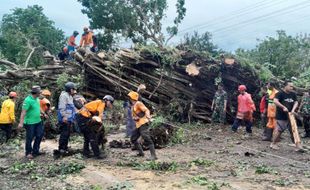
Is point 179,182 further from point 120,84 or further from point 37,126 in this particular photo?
point 120,84

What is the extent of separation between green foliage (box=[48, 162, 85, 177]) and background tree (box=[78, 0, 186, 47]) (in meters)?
21.2

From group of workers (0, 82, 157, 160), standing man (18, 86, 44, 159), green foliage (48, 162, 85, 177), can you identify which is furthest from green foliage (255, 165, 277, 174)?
standing man (18, 86, 44, 159)

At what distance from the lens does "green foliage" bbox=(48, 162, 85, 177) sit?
7742 millimetres

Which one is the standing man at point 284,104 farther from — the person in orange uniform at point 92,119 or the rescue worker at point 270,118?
the person in orange uniform at point 92,119

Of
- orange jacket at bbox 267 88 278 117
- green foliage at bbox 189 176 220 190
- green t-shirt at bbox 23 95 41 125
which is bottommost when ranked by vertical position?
green foliage at bbox 189 176 220 190

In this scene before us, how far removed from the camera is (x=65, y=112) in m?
9.21

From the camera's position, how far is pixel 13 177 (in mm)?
7727

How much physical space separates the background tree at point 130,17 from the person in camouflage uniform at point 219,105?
14.8 m

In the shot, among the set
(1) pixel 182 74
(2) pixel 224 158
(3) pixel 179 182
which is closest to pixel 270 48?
(1) pixel 182 74

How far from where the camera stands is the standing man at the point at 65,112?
919 cm

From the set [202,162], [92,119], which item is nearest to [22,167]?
[92,119]

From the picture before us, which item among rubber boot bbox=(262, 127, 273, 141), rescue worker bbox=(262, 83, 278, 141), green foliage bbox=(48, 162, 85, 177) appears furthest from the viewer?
rubber boot bbox=(262, 127, 273, 141)

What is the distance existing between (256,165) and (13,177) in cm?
462

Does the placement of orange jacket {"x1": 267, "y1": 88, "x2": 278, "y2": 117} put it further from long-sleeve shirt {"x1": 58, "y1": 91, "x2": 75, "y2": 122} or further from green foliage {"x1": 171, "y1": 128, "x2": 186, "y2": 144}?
long-sleeve shirt {"x1": 58, "y1": 91, "x2": 75, "y2": 122}
